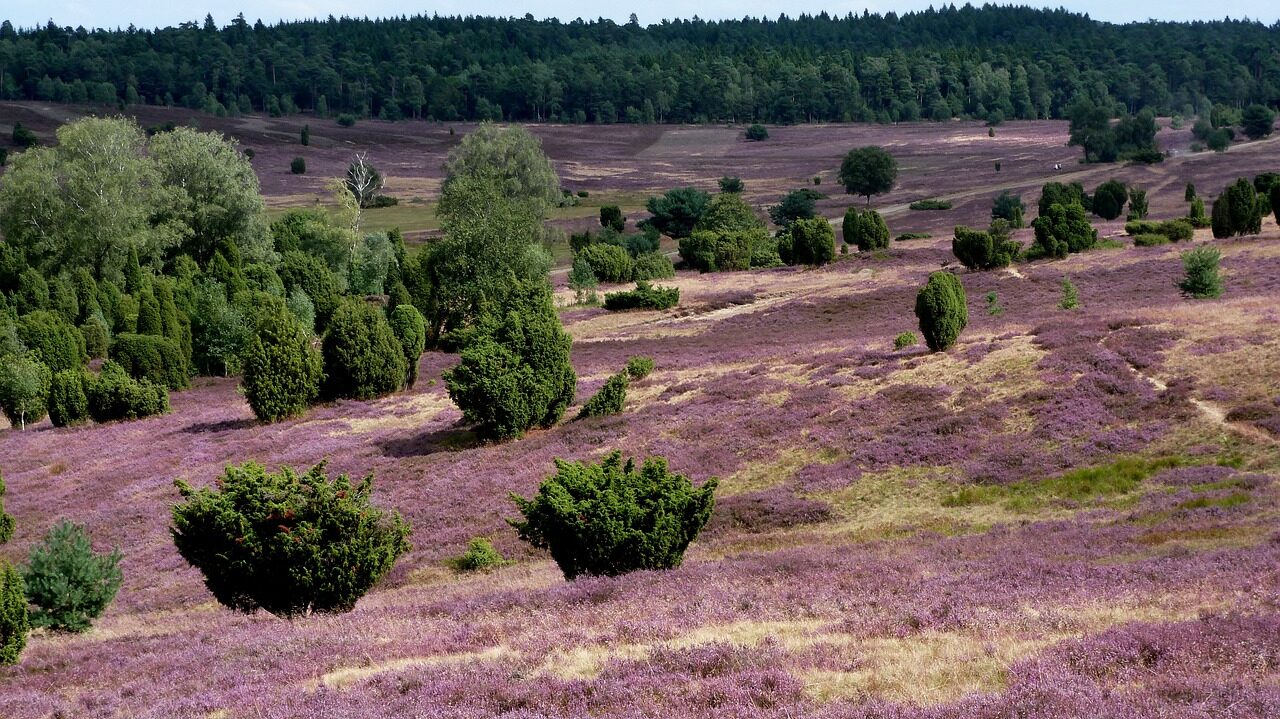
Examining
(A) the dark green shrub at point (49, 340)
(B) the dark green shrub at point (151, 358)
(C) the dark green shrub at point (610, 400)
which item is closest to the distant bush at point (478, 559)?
(C) the dark green shrub at point (610, 400)

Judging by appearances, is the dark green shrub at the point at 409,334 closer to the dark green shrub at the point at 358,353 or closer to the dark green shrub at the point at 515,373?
the dark green shrub at the point at 358,353

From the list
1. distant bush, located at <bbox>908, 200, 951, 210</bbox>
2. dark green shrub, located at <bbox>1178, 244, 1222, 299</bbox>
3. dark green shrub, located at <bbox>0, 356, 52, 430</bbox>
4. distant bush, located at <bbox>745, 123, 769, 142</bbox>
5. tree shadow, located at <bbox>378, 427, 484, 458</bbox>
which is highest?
distant bush, located at <bbox>745, 123, 769, 142</bbox>

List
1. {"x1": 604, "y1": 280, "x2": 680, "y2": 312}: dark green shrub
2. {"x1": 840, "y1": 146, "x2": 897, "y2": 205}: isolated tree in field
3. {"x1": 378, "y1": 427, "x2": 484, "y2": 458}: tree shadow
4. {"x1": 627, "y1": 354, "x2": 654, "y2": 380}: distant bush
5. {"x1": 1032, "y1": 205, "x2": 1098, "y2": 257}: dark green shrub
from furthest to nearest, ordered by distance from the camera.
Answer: {"x1": 840, "y1": 146, "x2": 897, "y2": 205}: isolated tree in field < {"x1": 604, "y1": 280, "x2": 680, "y2": 312}: dark green shrub < {"x1": 1032, "y1": 205, "x2": 1098, "y2": 257}: dark green shrub < {"x1": 627, "y1": 354, "x2": 654, "y2": 380}: distant bush < {"x1": 378, "y1": 427, "x2": 484, "y2": 458}: tree shadow

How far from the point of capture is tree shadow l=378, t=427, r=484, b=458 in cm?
3394

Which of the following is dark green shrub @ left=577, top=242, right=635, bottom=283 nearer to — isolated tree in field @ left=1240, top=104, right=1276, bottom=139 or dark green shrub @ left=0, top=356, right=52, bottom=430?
dark green shrub @ left=0, top=356, right=52, bottom=430

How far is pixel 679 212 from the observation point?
A: 102438mm

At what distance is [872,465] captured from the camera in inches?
1057

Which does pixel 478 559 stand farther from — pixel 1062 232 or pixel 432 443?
pixel 1062 232

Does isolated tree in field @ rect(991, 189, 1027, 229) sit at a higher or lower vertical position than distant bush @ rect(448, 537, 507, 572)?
higher

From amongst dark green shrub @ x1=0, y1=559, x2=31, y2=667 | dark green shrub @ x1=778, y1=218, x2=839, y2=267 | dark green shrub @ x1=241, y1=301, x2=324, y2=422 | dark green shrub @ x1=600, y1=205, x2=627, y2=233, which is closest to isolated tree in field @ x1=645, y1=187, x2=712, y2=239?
dark green shrub @ x1=600, y1=205, x2=627, y2=233

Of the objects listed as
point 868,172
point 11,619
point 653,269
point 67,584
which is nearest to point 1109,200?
point 868,172

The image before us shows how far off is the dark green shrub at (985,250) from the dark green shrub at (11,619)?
180 feet

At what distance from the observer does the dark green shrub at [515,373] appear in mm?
33469

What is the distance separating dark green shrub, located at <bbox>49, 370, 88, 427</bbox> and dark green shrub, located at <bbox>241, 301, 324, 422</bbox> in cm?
892
